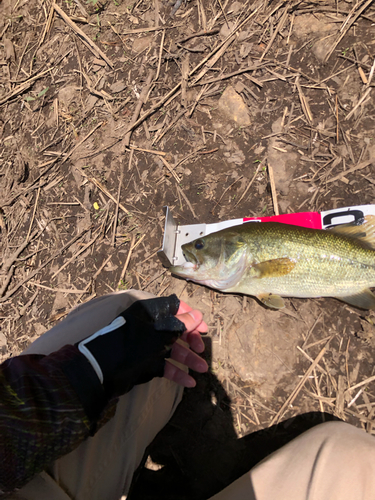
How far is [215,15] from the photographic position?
12.6 feet

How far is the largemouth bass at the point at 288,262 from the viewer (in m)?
2.81

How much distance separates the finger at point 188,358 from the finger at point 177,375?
95 mm

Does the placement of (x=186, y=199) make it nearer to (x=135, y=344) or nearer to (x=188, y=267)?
(x=188, y=267)

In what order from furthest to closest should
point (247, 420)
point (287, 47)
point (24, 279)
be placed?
point (24, 279) < point (287, 47) < point (247, 420)

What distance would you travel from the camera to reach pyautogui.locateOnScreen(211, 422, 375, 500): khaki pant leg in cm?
201

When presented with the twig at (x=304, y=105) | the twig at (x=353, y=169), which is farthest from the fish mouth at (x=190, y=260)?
the twig at (x=304, y=105)

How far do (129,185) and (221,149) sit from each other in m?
1.31

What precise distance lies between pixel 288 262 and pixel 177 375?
1.55 meters

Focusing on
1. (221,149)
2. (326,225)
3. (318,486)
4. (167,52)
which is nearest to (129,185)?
(221,149)

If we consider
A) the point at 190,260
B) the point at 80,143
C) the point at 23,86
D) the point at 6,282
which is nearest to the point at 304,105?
the point at 190,260

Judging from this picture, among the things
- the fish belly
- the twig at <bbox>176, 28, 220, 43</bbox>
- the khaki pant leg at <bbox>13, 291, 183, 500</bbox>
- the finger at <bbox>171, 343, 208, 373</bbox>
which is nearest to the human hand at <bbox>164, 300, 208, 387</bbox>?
the finger at <bbox>171, 343, 208, 373</bbox>

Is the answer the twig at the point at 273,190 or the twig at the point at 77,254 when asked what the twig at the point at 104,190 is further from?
the twig at the point at 273,190

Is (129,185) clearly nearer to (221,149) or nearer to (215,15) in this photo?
(221,149)

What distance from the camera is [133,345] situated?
2357 mm
